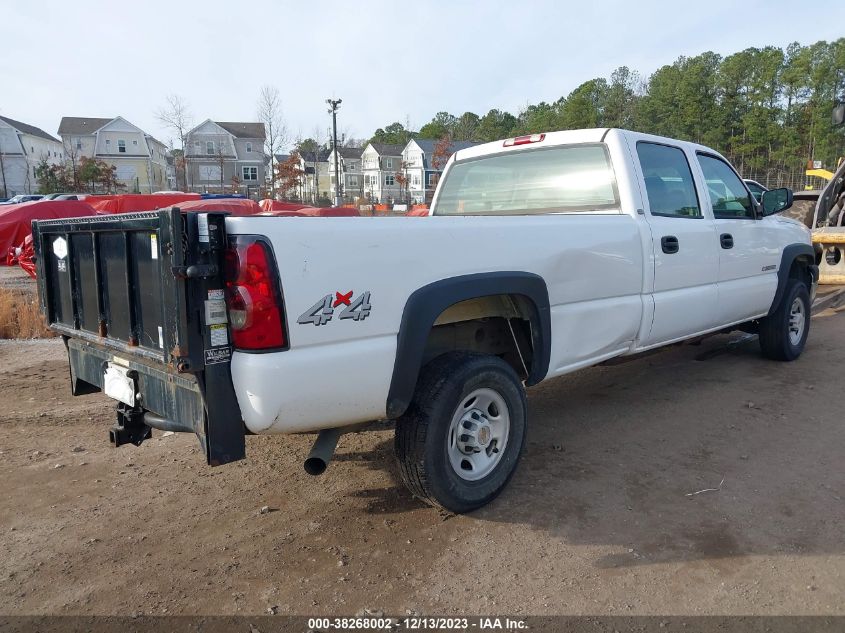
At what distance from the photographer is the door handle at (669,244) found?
4391 millimetres

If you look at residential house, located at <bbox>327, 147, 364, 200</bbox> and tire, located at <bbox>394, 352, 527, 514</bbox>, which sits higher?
residential house, located at <bbox>327, 147, 364, 200</bbox>

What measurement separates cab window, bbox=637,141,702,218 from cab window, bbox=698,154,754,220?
290mm

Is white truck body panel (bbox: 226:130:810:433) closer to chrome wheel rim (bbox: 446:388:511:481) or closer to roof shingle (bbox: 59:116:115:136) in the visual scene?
chrome wheel rim (bbox: 446:388:511:481)

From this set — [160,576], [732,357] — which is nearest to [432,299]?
[160,576]

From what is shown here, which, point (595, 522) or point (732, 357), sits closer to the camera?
point (595, 522)

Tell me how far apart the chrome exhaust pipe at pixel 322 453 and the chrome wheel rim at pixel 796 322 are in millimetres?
5226

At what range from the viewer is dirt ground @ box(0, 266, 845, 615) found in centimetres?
274

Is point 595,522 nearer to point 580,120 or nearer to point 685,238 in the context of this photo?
point 685,238

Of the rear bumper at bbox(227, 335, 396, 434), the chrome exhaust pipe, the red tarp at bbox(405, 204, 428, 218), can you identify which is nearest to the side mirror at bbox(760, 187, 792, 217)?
the red tarp at bbox(405, 204, 428, 218)

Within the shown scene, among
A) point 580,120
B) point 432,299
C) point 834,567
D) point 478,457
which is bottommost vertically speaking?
point 834,567

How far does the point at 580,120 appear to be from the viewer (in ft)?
184

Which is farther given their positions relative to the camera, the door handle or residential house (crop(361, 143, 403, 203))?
residential house (crop(361, 143, 403, 203))

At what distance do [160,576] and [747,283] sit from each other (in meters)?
4.87

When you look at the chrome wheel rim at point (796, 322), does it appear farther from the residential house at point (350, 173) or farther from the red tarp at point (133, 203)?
the residential house at point (350, 173)
